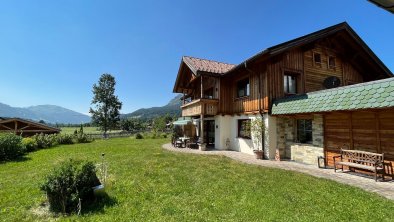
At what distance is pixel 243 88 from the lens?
57.8ft

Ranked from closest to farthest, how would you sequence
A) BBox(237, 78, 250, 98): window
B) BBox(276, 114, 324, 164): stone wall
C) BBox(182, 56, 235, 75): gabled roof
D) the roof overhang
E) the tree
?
1. the roof overhang
2. BBox(276, 114, 324, 164): stone wall
3. BBox(237, 78, 250, 98): window
4. BBox(182, 56, 235, 75): gabled roof
5. the tree

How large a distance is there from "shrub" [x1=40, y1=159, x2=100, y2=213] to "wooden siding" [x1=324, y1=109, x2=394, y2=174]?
11191 mm

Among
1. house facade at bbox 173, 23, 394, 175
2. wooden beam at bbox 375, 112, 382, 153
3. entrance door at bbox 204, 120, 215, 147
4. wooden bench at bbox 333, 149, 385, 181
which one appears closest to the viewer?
wooden bench at bbox 333, 149, 385, 181

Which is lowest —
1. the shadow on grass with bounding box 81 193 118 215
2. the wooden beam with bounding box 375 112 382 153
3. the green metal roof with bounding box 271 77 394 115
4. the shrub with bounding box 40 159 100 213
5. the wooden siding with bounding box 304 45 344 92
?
the shadow on grass with bounding box 81 193 118 215

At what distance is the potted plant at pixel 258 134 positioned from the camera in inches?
570

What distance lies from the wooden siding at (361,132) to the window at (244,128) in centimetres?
563

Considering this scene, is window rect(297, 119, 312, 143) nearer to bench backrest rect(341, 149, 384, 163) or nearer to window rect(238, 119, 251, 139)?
bench backrest rect(341, 149, 384, 163)

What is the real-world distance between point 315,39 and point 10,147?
2208 cm

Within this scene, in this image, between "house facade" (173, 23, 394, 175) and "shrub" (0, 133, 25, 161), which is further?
"shrub" (0, 133, 25, 161)

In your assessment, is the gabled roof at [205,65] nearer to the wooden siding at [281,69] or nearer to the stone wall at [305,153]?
the wooden siding at [281,69]

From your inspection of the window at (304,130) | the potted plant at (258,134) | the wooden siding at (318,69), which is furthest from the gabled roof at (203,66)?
the window at (304,130)

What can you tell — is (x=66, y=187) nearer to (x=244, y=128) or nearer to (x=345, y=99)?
(x=345, y=99)

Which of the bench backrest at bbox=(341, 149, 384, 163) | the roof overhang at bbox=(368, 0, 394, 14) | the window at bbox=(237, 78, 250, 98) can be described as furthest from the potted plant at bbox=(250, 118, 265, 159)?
the roof overhang at bbox=(368, 0, 394, 14)

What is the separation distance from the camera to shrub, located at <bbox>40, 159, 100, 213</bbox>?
20.6 feet
